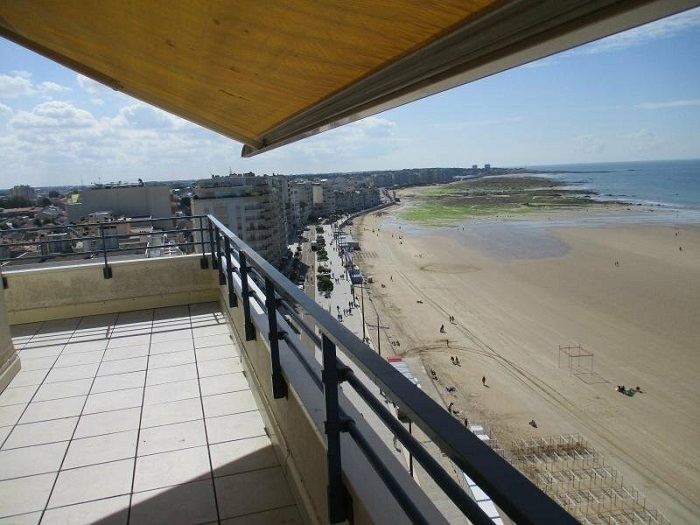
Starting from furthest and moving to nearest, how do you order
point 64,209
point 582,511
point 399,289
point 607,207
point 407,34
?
point 607,207 < point 64,209 < point 399,289 < point 582,511 < point 407,34

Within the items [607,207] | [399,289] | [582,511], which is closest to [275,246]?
[399,289]

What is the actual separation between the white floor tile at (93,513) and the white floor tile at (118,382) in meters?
1.25

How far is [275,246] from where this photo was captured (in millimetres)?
45688

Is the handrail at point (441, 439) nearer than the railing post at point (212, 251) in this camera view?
Yes

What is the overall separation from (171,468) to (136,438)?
0.42 meters

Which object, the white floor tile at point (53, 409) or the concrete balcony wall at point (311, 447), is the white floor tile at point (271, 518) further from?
the white floor tile at point (53, 409)

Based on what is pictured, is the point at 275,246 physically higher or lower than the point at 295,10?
lower

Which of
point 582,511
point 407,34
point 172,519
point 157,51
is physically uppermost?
point 157,51

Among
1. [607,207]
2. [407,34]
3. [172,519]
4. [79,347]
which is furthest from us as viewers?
[607,207]

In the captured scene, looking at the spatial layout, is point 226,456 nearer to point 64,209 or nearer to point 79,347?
point 79,347

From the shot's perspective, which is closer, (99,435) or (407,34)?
(407,34)

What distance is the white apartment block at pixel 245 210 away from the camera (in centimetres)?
4338

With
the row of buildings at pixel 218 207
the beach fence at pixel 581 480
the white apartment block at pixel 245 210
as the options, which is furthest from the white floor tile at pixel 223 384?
the white apartment block at pixel 245 210

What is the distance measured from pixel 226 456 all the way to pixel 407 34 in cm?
209
